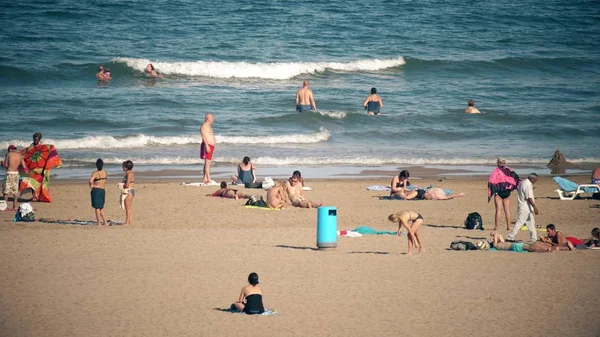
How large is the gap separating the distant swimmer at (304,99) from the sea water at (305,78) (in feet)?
2.38

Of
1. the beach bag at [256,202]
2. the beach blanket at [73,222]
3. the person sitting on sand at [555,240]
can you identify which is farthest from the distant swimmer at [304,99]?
the person sitting on sand at [555,240]

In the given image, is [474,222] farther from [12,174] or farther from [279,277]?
[12,174]

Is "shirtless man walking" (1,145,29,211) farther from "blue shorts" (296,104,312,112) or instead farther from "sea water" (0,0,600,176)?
"blue shorts" (296,104,312,112)

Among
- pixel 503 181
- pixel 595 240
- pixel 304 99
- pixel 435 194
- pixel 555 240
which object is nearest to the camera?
pixel 555 240

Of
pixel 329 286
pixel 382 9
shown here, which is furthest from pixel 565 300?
pixel 382 9

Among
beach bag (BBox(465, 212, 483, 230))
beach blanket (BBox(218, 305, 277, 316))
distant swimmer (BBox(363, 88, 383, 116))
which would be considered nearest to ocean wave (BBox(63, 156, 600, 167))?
distant swimmer (BBox(363, 88, 383, 116))

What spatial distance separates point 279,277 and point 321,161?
37.8 ft

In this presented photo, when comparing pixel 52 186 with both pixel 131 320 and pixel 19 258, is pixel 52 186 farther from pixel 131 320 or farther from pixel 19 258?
pixel 131 320

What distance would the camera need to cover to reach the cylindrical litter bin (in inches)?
Result: 539

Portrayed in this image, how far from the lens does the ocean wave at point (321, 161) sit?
23297 millimetres

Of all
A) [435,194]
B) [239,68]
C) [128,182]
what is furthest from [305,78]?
[128,182]

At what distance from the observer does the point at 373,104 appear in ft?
96.3

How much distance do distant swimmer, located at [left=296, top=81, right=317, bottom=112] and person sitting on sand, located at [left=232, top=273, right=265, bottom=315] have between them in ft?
57.8

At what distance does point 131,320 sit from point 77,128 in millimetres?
18013
